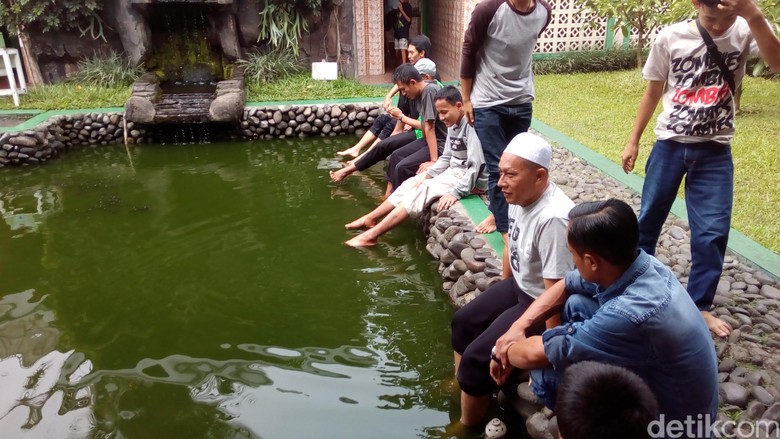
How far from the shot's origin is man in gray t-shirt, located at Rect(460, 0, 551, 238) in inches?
143

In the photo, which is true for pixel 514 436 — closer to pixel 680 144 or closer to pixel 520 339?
pixel 520 339

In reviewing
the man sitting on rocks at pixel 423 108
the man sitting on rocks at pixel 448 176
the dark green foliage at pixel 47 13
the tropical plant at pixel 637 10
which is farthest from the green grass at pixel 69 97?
the tropical plant at pixel 637 10

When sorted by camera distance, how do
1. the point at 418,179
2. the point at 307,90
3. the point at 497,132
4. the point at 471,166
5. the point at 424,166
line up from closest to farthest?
the point at 497,132 < the point at 471,166 < the point at 418,179 < the point at 424,166 < the point at 307,90

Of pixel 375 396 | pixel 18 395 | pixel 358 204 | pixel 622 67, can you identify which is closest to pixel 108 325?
pixel 18 395

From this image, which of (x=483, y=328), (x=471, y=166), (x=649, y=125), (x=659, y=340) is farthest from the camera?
(x=649, y=125)

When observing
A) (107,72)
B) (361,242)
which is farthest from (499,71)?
(107,72)

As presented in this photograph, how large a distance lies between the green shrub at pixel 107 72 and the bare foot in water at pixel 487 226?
780 cm

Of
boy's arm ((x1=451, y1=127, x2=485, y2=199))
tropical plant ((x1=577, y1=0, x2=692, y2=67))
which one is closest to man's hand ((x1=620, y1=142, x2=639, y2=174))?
boy's arm ((x1=451, y1=127, x2=485, y2=199))

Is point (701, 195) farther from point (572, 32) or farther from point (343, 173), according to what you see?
point (572, 32)

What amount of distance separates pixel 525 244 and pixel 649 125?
5293 millimetres

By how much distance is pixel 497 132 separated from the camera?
3.87 meters

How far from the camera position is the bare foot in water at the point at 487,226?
430 cm

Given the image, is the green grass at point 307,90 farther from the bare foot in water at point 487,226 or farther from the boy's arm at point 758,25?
the boy's arm at point 758,25

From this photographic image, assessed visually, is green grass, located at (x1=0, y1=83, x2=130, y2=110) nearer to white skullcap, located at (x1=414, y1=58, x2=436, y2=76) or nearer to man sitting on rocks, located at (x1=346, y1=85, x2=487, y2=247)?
white skullcap, located at (x1=414, y1=58, x2=436, y2=76)
